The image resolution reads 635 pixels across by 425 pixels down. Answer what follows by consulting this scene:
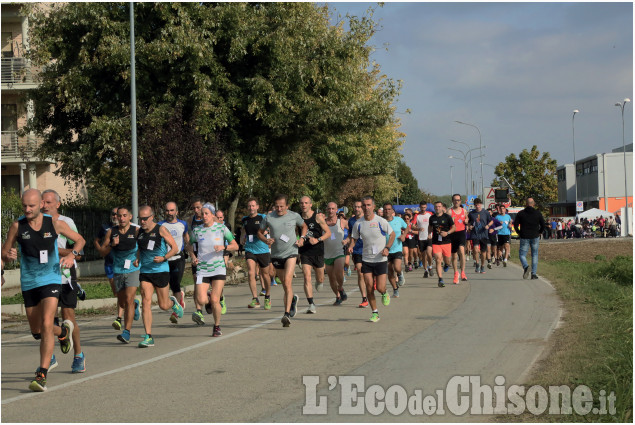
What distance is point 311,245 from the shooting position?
567 inches

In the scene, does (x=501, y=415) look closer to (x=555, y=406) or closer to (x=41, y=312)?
(x=555, y=406)

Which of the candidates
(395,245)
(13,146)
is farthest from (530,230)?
(13,146)

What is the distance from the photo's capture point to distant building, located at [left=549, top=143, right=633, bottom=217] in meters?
91.3

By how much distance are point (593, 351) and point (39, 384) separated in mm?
5740

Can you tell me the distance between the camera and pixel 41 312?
8.61 metres

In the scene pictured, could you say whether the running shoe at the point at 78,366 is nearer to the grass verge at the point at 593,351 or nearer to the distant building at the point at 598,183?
the grass verge at the point at 593,351

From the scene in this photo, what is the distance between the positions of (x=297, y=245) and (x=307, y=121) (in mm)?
15390

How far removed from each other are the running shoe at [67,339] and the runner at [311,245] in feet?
16.5

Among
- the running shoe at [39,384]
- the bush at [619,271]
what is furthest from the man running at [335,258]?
the running shoe at [39,384]

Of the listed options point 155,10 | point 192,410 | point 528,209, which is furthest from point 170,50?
point 192,410

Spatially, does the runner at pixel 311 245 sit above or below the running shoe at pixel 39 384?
above

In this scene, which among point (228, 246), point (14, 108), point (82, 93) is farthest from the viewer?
point (14, 108)

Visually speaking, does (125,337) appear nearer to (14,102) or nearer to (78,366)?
(78,366)

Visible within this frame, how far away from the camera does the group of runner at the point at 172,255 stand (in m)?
8.56
